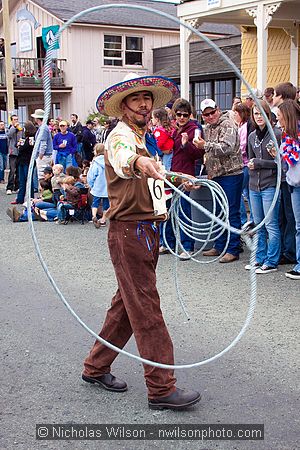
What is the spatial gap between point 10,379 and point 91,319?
58.2 inches

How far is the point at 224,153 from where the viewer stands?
7836 mm

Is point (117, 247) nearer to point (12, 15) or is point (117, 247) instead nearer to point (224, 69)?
point (224, 69)

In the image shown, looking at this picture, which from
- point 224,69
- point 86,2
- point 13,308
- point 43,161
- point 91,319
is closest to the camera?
point 91,319

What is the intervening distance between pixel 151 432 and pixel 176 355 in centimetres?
125

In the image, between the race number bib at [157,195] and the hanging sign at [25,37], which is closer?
the race number bib at [157,195]

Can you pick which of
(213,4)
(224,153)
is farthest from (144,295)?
(213,4)

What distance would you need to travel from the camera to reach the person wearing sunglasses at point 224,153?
7.80 m

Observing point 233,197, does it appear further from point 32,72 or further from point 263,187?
point 32,72

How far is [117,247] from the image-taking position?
407cm

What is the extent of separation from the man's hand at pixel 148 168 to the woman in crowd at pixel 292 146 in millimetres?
3504

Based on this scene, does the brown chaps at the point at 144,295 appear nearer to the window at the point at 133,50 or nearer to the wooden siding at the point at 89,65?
the wooden siding at the point at 89,65

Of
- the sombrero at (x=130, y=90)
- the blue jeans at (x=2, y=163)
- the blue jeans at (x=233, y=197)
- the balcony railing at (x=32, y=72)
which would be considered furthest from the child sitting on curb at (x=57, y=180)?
the balcony railing at (x=32, y=72)

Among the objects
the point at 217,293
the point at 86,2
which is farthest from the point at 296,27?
the point at 86,2

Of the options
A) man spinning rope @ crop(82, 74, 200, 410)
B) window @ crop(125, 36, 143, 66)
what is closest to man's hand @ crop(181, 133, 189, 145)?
man spinning rope @ crop(82, 74, 200, 410)
